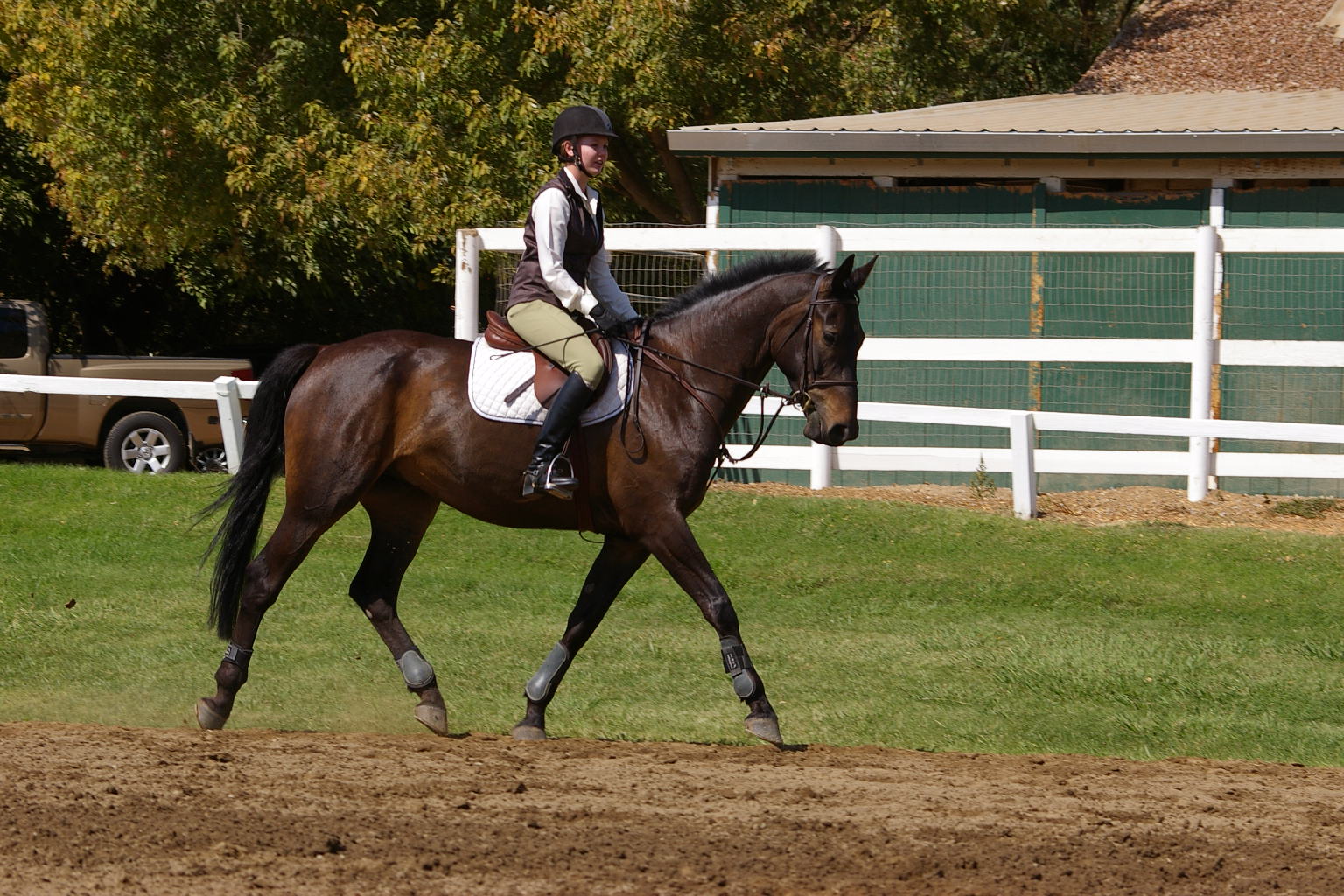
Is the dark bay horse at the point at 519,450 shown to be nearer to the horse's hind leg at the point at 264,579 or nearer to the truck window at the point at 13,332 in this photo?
the horse's hind leg at the point at 264,579

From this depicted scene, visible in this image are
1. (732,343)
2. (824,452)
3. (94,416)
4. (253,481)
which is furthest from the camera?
(94,416)

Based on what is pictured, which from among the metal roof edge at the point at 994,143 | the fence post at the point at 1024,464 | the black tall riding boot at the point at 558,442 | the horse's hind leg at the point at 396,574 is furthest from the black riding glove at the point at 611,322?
the metal roof edge at the point at 994,143

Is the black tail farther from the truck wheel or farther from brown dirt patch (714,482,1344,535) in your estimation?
the truck wheel

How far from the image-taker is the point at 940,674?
9.45 metres

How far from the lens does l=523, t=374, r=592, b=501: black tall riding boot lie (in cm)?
746

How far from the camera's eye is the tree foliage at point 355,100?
18.2m

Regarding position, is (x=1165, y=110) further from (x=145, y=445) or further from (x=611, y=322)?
(x=611, y=322)

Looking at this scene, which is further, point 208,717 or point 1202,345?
point 1202,345

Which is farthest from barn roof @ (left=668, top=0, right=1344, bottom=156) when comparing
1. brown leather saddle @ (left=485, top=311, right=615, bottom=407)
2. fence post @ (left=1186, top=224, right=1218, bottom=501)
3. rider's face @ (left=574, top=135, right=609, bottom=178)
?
brown leather saddle @ (left=485, top=311, right=615, bottom=407)

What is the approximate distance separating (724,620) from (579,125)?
250 cm

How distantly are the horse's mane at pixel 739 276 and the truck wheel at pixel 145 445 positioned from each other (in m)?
11.0

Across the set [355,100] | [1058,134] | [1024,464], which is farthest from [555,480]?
[355,100]

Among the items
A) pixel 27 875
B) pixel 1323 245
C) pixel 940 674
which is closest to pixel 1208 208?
pixel 1323 245

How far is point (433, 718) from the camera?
7.78m
